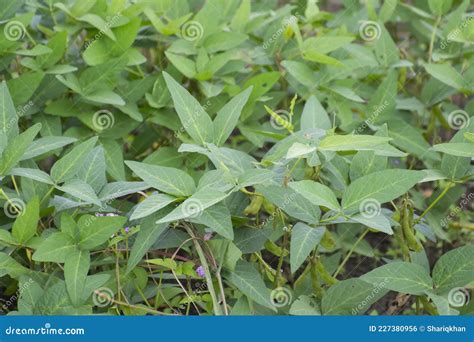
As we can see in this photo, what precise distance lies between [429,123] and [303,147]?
105cm

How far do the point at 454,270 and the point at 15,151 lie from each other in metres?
0.94

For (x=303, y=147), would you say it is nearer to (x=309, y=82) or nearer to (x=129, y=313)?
(x=129, y=313)

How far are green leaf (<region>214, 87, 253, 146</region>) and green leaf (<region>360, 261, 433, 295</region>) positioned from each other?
1.39 ft

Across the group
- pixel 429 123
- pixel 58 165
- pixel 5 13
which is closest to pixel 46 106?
pixel 5 13

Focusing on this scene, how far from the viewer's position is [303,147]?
1.59m

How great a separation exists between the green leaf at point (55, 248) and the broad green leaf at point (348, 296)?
544 mm
